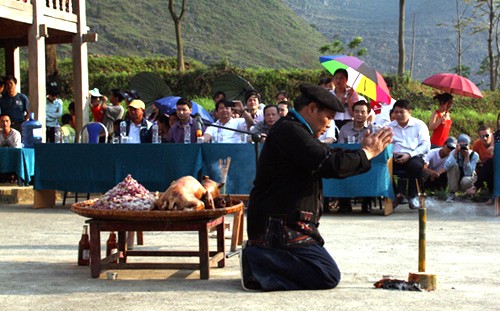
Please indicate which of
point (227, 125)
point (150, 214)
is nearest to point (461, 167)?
point (227, 125)

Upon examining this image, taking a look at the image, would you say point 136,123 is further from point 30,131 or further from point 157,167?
point 30,131

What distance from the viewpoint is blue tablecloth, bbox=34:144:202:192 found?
1295 centimetres

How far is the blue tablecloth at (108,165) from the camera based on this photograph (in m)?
12.9

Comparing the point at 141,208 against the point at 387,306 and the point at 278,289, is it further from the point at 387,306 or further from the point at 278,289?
the point at 387,306

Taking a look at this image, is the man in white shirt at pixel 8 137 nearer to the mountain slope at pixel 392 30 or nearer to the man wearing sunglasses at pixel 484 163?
the man wearing sunglasses at pixel 484 163

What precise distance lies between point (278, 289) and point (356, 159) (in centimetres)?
112

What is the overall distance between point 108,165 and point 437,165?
17.2ft

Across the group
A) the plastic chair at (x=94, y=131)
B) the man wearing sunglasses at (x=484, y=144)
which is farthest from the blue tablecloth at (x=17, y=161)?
the man wearing sunglasses at (x=484, y=144)

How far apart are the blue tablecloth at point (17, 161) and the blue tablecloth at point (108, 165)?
4.39ft

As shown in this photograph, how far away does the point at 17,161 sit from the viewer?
48.8 feet

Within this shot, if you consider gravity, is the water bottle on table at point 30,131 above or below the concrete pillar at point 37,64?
below

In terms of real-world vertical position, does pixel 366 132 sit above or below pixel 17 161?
above

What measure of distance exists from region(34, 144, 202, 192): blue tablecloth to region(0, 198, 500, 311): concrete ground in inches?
62.8

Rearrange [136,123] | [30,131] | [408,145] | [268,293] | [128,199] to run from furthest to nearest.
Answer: [30,131], [136,123], [408,145], [128,199], [268,293]
